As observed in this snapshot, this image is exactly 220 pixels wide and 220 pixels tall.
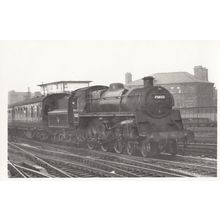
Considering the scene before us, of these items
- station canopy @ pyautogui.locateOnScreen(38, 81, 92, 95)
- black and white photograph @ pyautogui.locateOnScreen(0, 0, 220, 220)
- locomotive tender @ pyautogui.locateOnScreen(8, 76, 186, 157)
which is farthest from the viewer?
station canopy @ pyautogui.locateOnScreen(38, 81, 92, 95)

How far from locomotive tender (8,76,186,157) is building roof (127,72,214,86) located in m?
0.09

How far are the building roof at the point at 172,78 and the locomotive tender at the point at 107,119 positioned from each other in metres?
0.09

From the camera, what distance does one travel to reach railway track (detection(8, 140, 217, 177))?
19.1ft

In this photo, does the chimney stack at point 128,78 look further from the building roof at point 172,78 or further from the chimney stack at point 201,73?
the chimney stack at point 201,73

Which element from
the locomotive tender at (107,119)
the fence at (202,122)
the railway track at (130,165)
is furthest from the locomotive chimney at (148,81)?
the railway track at (130,165)

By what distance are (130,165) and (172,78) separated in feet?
4.58

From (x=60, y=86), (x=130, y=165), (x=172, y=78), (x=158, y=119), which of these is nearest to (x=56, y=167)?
(x=130, y=165)

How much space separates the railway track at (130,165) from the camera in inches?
229

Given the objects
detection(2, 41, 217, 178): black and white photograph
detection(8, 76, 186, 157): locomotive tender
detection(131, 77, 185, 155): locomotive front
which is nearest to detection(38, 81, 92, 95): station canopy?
detection(2, 41, 217, 178): black and white photograph

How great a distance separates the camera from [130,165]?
600 centimetres

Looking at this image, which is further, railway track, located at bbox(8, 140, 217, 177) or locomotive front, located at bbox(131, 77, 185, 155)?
locomotive front, located at bbox(131, 77, 185, 155)

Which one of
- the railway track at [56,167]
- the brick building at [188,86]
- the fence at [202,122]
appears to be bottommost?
the railway track at [56,167]

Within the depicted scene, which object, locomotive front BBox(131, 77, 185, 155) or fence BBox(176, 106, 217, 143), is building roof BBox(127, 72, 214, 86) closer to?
locomotive front BBox(131, 77, 185, 155)

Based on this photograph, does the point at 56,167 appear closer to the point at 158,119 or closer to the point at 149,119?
the point at 149,119
